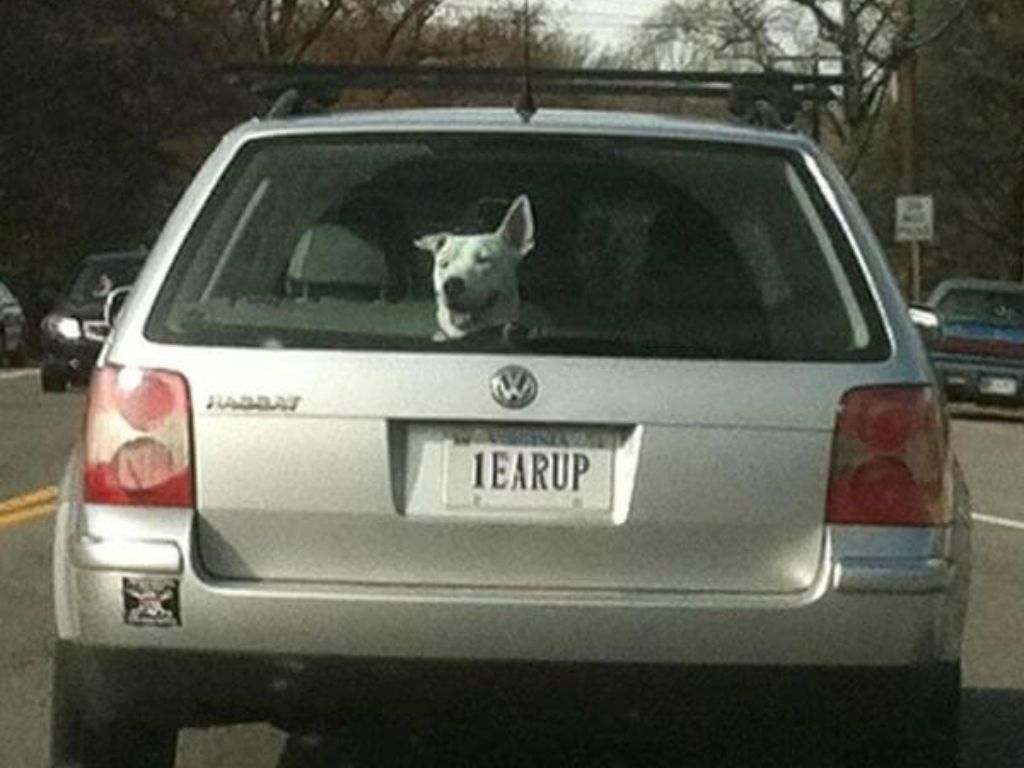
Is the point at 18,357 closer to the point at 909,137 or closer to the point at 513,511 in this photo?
the point at 909,137

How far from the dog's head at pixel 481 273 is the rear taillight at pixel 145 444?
1.94 feet

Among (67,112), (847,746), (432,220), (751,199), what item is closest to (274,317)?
(432,220)

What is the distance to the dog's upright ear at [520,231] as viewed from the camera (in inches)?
267

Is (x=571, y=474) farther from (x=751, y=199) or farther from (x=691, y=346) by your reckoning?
(x=751, y=199)

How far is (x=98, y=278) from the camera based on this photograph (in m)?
32.9

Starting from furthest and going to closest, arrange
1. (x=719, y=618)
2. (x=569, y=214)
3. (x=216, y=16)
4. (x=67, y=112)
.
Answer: (x=216, y=16)
(x=67, y=112)
(x=569, y=214)
(x=719, y=618)

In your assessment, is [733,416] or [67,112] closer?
[733,416]

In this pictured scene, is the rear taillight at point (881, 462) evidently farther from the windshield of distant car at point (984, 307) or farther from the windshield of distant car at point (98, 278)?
the windshield of distant car at point (984, 307)

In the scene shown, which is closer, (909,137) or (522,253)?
(522,253)

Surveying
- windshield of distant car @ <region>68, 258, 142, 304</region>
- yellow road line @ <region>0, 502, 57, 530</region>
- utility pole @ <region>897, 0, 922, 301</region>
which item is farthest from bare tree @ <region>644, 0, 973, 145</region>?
yellow road line @ <region>0, 502, 57, 530</region>

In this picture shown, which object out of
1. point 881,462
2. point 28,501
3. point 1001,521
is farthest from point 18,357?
point 881,462

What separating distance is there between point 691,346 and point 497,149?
73 centimetres

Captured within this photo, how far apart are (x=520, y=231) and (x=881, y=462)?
→ 945 millimetres

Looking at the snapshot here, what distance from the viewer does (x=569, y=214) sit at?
689cm
